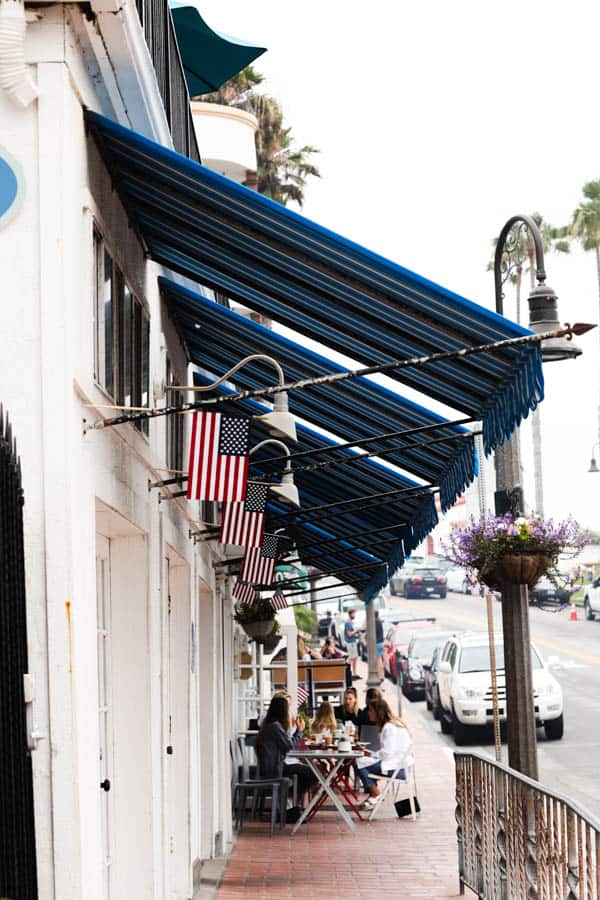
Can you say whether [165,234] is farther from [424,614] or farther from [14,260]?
[424,614]

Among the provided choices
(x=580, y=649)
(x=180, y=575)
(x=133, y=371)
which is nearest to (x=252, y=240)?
(x=133, y=371)

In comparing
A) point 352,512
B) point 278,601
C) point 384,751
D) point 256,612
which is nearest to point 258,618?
point 256,612

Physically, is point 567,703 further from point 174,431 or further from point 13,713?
point 13,713

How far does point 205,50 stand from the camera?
17.2 meters

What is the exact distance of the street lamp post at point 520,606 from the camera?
29.7ft

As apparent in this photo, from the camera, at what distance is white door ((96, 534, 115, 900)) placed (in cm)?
736

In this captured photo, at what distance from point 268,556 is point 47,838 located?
26.2 feet

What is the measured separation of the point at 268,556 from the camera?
1297 centimetres

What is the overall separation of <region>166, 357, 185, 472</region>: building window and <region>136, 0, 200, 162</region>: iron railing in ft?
5.49

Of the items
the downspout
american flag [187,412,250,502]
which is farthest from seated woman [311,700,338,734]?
the downspout

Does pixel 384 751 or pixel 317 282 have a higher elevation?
pixel 317 282

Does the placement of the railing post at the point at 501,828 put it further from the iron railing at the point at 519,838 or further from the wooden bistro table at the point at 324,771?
the wooden bistro table at the point at 324,771

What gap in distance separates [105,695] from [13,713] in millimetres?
2641

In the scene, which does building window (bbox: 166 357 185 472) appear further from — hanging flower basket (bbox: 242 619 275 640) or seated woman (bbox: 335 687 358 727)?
seated woman (bbox: 335 687 358 727)
